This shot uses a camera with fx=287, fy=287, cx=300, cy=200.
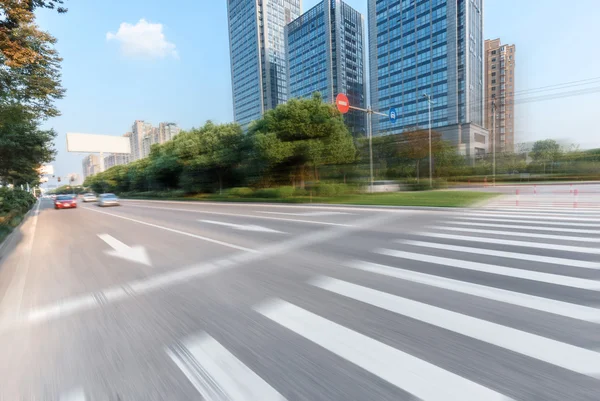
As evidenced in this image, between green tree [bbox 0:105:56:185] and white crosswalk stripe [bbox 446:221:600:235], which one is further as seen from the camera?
green tree [bbox 0:105:56:185]

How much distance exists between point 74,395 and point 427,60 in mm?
93246

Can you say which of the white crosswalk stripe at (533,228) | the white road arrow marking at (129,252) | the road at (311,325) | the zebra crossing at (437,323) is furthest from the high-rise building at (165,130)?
the zebra crossing at (437,323)

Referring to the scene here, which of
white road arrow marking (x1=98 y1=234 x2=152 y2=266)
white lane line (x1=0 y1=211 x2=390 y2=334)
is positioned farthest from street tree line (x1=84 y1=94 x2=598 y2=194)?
white lane line (x1=0 y1=211 x2=390 y2=334)

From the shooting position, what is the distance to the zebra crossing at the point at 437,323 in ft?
6.78

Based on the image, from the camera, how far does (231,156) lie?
31.6 metres

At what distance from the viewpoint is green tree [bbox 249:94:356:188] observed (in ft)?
82.6

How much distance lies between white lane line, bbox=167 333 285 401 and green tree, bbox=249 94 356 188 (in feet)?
75.5

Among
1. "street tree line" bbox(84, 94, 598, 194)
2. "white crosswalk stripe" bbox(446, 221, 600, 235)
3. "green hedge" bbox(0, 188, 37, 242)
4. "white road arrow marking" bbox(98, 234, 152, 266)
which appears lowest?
"white crosswalk stripe" bbox(446, 221, 600, 235)

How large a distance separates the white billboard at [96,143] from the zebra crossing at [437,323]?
1597 inches

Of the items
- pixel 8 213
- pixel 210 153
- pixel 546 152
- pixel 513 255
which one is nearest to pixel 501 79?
pixel 546 152

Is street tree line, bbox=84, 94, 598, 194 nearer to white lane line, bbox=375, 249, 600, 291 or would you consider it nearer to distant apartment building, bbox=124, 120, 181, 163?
white lane line, bbox=375, 249, 600, 291

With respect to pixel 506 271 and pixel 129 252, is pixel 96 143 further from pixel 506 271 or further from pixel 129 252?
pixel 506 271

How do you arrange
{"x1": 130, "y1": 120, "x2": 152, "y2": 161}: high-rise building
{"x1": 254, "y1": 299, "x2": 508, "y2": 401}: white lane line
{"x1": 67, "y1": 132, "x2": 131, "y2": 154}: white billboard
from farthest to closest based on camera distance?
1. {"x1": 130, "y1": 120, "x2": 152, "y2": 161}: high-rise building
2. {"x1": 67, "y1": 132, "x2": 131, "y2": 154}: white billboard
3. {"x1": 254, "y1": 299, "x2": 508, "y2": 401}: white lane line

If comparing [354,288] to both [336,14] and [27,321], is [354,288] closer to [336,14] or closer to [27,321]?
[27,321]
